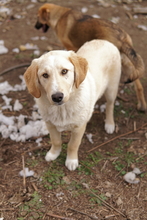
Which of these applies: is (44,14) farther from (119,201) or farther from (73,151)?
(119,201)

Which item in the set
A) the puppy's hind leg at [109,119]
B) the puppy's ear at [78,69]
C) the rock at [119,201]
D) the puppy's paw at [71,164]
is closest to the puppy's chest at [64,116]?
the puppy's ear at [78,69]

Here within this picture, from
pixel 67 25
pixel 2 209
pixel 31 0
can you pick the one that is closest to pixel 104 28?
pixel 67 25

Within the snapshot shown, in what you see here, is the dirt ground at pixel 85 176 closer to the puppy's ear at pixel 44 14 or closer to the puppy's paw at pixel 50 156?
the puppy's paw at pixel 50 156

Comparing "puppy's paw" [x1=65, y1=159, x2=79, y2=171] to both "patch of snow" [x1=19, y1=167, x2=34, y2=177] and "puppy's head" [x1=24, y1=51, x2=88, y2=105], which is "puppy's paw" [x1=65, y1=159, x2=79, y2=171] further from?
"puppy's head" [x1=24, y1=51, x2=88, y2=105]

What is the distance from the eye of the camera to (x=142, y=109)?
15.3 ft

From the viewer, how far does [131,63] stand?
4359 mm

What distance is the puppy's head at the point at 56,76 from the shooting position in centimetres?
248

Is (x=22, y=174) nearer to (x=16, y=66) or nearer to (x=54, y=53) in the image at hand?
(x=54, y=53)

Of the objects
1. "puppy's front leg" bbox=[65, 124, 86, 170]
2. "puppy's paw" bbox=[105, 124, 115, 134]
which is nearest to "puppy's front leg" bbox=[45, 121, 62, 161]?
"puppy's front leg" bbox=[65, 124, 86, 170]

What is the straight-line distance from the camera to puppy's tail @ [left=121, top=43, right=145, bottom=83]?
4.22 m

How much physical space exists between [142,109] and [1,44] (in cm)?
374

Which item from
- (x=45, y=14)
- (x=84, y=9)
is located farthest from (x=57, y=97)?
(x=84, y=9)

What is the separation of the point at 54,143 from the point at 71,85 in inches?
43.2

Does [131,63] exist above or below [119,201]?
above
